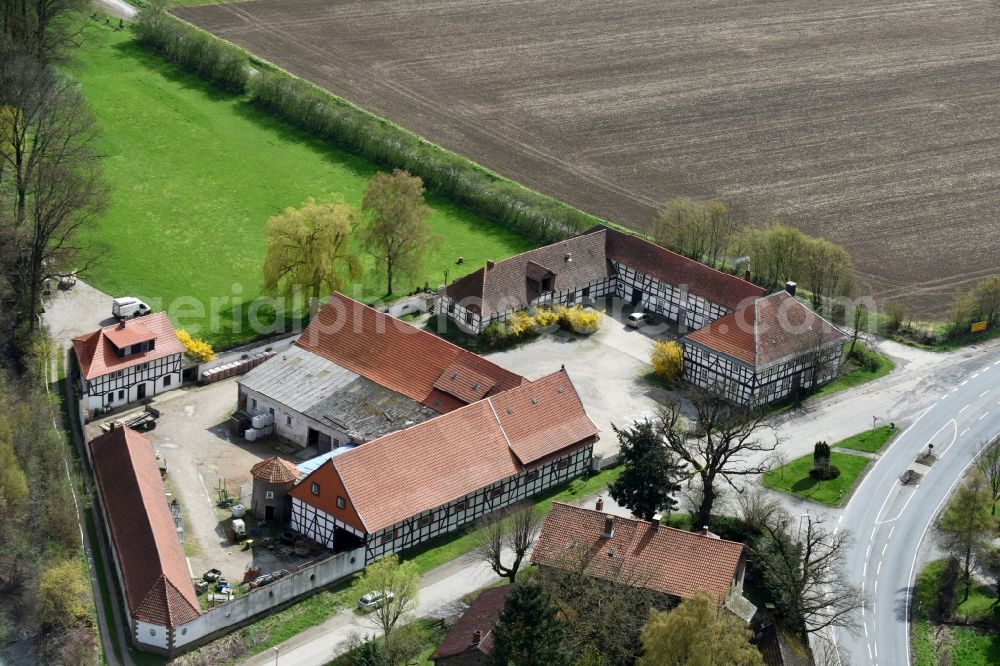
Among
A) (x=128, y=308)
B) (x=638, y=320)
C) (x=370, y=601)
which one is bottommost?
(x=370, y=601)

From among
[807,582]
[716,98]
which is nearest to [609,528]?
[807,582]

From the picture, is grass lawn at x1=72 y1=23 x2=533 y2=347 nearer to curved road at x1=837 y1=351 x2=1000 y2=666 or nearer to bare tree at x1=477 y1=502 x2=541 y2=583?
bare tree at x1=477 y1=502 x2=541 y2=583

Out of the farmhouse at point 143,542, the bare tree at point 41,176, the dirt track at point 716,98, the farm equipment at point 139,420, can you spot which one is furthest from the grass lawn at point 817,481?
the bare tree at point 41,176

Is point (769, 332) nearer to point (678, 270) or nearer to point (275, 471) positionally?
point (678, 270)

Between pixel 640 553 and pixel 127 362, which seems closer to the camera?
pixel 640 553

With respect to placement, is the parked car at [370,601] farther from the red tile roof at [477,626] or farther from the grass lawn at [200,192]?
the grass lawn at [200,192]
